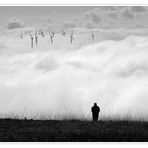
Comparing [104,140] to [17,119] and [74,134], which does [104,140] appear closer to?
[74,134]

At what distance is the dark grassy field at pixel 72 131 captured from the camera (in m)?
32.7

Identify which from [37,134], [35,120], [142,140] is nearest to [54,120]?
[35,120]

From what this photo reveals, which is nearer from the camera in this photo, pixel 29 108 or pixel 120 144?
pixel 120 144

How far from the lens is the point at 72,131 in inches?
1335

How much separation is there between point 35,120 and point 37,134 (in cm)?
513

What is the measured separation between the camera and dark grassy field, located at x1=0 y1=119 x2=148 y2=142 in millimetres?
32688

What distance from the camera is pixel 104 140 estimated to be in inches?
1284

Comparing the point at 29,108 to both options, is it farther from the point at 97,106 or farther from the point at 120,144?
the point at 120,144

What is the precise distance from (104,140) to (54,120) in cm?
638
